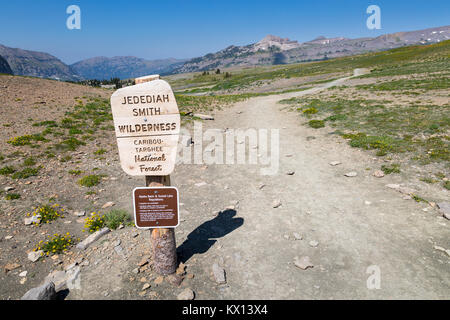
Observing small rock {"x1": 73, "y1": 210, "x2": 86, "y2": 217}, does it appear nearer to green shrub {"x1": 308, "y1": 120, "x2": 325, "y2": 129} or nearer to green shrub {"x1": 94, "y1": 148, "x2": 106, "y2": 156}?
green shrub {"x1": 94, "y1": 148, "x2": 106, "y2": 156}

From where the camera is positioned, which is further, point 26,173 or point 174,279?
point 26,173

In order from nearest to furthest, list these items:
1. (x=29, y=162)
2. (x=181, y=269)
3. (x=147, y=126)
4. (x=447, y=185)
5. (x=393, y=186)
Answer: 1. (x=147, y=126)
2. (x=181, y=269)
3. (x=447, y=185)
4. (x=393, y=186)
5. (x=29, y=162)

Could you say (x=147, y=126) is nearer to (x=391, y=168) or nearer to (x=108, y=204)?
(x=108, y=204)

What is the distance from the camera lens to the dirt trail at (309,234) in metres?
5.25

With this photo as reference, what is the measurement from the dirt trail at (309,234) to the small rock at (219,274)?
12cm

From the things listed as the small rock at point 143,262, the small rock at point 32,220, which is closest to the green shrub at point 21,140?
the small rock at point 32,220

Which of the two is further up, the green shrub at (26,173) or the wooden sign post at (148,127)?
the wooden sign post at (148,127)

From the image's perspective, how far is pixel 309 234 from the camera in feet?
22.8

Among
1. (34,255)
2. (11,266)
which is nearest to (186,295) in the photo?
(34,255)

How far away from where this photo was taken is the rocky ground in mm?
5277

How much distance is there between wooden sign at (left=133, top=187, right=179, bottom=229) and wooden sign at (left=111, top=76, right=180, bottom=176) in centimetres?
41

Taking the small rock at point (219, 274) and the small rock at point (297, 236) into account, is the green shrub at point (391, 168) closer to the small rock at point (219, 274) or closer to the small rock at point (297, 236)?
the small rock at point (297, 236)

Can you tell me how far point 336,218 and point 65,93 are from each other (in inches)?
1097

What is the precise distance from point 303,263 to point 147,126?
4868 millimetres
